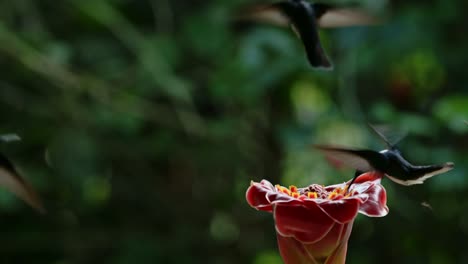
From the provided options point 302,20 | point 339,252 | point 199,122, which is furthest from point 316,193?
point 199,122

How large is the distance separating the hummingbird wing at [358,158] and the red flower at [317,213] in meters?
0.02

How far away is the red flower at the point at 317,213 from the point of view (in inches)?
33.7

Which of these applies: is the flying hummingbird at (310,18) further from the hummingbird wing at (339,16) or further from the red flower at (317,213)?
the red flower at (317,213)

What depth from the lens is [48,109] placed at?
2.68 metres

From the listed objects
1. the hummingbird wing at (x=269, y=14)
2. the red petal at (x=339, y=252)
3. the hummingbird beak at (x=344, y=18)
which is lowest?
the red petal at (x=339, y=252)

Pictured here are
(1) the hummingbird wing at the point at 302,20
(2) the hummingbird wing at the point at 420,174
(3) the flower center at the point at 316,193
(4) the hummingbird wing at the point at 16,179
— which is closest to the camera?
(2) the hummingbird wing at the point at 420,174

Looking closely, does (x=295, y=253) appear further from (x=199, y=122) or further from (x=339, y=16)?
(x=199, y=122)

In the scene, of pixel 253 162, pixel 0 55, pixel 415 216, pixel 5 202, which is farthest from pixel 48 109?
pixel 415 216

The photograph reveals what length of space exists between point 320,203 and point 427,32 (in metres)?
1.70

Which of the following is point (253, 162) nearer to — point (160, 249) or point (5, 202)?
point (160, 249)

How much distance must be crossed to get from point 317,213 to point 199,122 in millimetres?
1822

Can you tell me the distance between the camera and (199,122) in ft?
8.76

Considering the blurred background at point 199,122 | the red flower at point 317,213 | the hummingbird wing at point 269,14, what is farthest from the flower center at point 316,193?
the blurred background at point 199,122

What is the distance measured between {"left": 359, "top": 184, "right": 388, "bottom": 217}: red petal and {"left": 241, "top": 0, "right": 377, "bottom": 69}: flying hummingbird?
0.96 ft
